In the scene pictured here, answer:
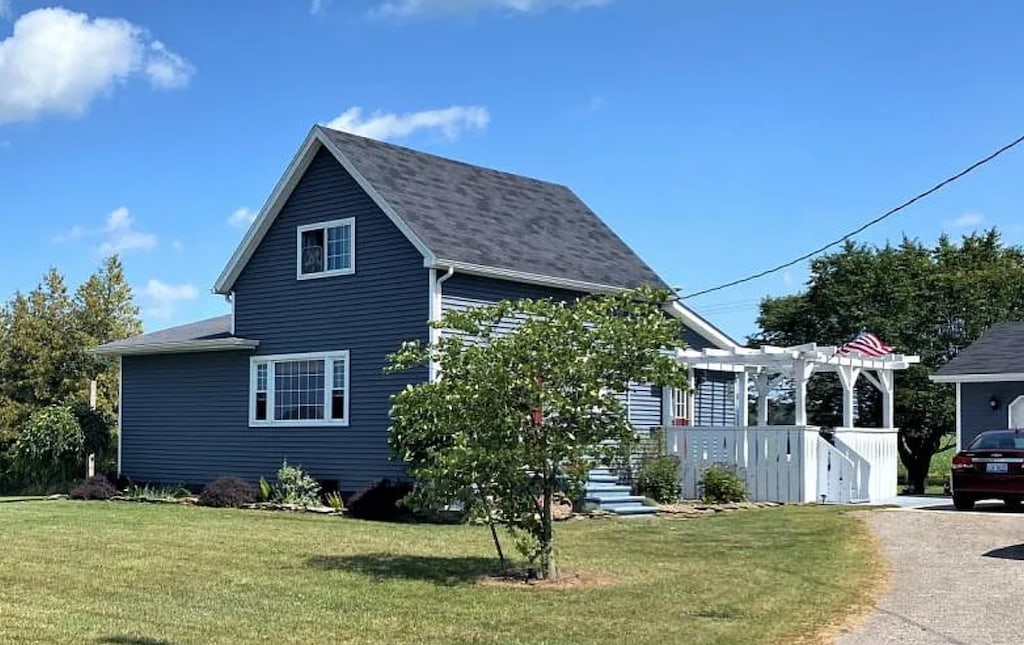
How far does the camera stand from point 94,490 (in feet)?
77.0

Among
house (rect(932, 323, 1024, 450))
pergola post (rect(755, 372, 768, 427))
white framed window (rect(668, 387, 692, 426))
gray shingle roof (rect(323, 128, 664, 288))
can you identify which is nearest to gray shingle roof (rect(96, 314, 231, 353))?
gray shingle roof (rect(323, 128, 664, 288))

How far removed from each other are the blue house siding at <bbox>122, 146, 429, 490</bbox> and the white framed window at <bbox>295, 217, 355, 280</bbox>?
135 millimetres

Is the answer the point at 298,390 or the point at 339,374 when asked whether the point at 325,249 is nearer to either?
the point at 339,374

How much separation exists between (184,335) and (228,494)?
18.2 ft

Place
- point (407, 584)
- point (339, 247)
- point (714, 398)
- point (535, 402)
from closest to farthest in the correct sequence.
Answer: point (407, 584), point (535, 402), point (339, 247), point (714, 398)

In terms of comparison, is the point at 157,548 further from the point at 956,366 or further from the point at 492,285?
the point at 956,366

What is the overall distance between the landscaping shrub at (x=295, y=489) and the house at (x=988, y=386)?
13.1 meters

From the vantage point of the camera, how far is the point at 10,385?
113 feet

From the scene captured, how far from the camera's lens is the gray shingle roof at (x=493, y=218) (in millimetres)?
20797

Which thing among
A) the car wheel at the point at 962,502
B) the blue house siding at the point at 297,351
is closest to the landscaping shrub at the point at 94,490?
the blue house siding at the point at 297,351

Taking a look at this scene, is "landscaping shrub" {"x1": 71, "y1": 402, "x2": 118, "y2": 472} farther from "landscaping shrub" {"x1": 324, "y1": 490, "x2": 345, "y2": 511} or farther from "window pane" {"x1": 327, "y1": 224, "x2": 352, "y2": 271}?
"window pane" {"x1": 327, "y1": 224, "x2": 352, "y2": 271}

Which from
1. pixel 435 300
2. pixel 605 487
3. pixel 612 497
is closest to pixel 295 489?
pixel 435 300

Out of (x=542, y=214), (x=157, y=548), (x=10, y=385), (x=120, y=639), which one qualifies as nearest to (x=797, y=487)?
(x=542, y=214)

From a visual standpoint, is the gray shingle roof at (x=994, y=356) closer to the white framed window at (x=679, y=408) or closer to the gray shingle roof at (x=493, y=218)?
the white framed window at (x=679, y=408)
